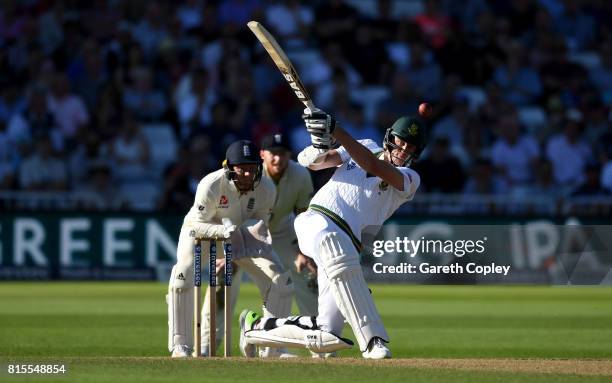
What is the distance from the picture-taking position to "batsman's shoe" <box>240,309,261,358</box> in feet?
30.6

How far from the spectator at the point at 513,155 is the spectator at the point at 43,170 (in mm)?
6534

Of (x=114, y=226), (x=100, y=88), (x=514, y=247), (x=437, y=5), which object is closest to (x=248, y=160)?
(x=514, y=247)

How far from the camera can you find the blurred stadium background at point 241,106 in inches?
747

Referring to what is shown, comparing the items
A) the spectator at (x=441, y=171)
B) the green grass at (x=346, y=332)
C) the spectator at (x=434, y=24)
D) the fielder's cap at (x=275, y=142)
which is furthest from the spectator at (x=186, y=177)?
the fielder's cap at (x=275, y=142)

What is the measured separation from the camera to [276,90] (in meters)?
20.7

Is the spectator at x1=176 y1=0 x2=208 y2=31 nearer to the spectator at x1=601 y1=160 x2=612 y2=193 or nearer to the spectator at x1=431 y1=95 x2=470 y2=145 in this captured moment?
the spectator at x1=431 y1=95 x2=470 y2=145

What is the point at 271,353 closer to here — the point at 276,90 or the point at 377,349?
the point at 377,349

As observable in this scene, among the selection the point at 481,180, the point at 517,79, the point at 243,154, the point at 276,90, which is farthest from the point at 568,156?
the point at 243,154

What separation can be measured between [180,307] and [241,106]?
33.6 feet

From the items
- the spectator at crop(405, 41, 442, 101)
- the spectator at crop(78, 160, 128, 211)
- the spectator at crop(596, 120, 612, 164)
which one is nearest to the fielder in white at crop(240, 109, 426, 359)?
the spectator at crop(78, 160, 128, 211)

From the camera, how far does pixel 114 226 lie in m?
18.9

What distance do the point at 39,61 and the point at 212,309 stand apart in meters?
11.6

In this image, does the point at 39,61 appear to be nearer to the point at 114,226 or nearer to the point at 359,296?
the point at 114,226

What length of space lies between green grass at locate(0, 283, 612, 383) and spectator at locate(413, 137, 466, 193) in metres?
1.55
